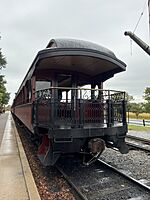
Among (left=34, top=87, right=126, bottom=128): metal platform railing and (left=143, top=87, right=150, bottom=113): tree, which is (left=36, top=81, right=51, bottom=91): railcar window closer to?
(left=34, top=87, right=126, bottom=128): metal platform railing

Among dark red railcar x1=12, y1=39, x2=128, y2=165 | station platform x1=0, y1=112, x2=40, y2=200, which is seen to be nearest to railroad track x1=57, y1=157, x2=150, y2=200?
dark red railcar x1=12, y1=39, x2=128, y2=165

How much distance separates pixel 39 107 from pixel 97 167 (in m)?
2.32

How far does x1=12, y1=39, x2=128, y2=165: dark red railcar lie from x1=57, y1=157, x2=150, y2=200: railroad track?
22.8 inches

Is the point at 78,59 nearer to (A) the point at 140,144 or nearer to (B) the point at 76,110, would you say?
(B) the point at 76,110

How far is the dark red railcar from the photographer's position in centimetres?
572

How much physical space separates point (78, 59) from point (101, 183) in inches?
130

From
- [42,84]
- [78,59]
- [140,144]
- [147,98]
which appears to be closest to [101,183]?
[78,59]

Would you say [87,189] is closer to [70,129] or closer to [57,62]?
[70,129]

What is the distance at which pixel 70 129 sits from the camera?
5.66m

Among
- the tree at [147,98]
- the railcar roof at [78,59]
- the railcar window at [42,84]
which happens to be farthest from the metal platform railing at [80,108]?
the tree at [147,98]

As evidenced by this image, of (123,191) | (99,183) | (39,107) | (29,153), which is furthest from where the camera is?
(29,153)

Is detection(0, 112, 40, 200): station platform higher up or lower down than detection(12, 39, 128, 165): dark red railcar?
lower down

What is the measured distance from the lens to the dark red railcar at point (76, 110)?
572cm

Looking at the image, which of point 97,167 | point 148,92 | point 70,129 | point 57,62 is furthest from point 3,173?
point 148,92
